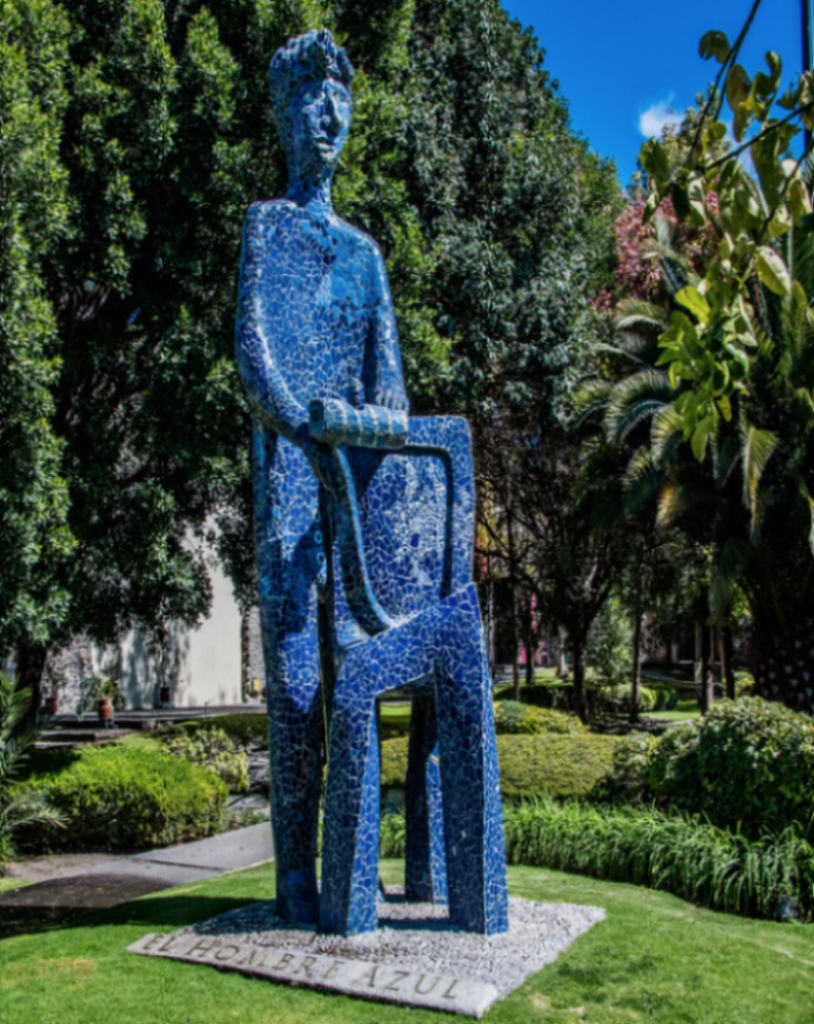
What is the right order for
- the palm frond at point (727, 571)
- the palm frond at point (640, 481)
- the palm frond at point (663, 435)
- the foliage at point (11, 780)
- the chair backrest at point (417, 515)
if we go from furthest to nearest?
the palm frond at point (640, 481) < the palm frond at point (663, 435) < the palm frond at point (727, 571) < the foliage at point (11, 780) < the chair backrest at point (417, 515)

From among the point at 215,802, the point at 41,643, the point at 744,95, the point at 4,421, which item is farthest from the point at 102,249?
the point at 744,95

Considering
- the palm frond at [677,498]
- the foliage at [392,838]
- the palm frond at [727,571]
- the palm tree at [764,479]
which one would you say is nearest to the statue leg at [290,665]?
the foliage at [392,838]

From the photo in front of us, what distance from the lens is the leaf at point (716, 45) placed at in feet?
8.62

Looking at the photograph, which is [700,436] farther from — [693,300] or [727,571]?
[727,571]

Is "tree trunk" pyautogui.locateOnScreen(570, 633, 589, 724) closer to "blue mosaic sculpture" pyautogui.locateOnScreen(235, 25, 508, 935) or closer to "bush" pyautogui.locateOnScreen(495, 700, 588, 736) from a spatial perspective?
"bush" pyautogui.locateOnScreen(495, 700, 588, 736)

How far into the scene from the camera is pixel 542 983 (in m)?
4.75

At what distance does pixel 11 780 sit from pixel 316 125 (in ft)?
21.0

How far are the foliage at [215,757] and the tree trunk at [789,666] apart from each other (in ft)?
20.9

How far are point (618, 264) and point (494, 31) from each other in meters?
5.58

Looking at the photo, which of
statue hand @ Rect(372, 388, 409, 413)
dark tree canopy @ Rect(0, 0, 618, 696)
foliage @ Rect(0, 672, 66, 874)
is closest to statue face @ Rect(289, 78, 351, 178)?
statue hand @ Rect(372, 388, 409, 413)

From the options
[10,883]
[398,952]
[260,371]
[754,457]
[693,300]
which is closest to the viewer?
[693,300]

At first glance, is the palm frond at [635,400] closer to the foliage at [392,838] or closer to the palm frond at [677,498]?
the palm frond at [677,498]

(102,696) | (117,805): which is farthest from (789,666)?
(102,696)

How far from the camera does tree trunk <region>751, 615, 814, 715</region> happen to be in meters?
12.4
